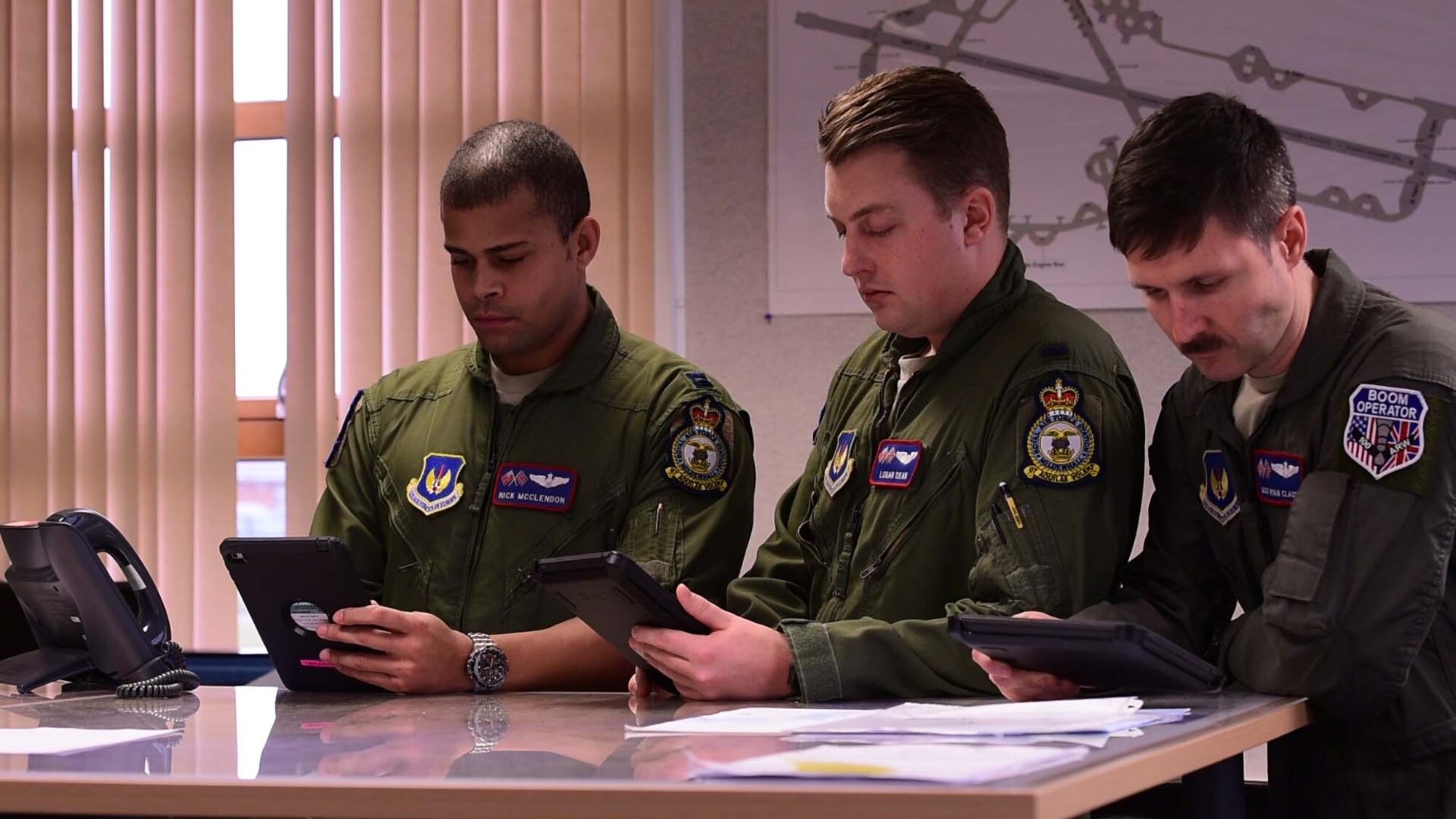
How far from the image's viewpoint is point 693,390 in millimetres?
2301

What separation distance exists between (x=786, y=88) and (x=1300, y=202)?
1.18m

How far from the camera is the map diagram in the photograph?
318cm

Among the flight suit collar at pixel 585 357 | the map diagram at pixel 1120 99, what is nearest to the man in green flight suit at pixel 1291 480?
the flight suit collar at pixel 585 357

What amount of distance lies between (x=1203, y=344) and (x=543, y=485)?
3.29 feet

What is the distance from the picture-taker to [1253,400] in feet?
5.86

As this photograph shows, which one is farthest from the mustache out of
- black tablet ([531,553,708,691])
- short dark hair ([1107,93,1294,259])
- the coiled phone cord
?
the coiled phone cord

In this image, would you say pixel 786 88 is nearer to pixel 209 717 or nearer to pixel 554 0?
pixel 554 0

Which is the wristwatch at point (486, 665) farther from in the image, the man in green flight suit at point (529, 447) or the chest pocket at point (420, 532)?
the chest pocket at point (420, 532)

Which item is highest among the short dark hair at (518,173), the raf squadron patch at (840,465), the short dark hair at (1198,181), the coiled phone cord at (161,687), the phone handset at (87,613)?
the short dark hair at (518,173)

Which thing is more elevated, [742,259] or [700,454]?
[742,259]

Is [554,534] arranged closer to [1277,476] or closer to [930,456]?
[930,456]

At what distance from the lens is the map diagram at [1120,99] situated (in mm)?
3178

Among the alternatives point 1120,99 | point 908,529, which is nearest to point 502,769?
point 908,529

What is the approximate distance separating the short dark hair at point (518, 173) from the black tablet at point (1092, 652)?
1113 millimetres
